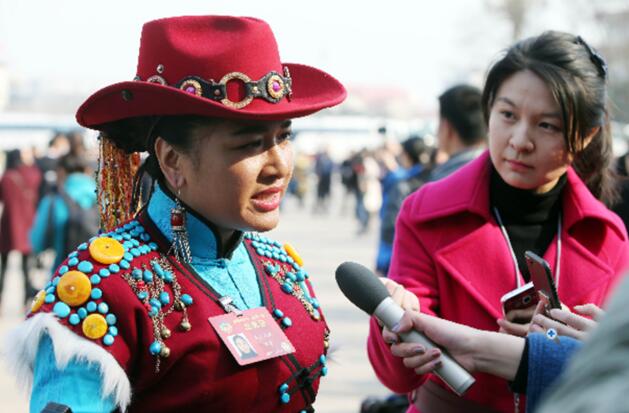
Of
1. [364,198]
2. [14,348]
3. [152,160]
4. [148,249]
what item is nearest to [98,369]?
[14,348]

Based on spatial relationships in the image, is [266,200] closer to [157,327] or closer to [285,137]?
[285,137]

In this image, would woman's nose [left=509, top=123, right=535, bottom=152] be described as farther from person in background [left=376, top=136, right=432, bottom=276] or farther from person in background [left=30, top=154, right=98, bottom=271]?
person in background [left=30, top=154, right=98, bottom=271]

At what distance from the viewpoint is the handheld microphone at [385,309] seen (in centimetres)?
183

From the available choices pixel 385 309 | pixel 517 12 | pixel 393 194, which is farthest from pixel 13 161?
pixel 517 12

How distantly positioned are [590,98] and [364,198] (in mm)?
15849

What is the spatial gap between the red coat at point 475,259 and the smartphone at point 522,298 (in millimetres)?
252

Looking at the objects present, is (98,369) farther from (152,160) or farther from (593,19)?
(593,19)

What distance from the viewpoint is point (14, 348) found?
2.00 m

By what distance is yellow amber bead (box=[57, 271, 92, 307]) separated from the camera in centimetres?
200

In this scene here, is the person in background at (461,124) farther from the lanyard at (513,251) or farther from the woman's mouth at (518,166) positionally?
the woman's mouth at (518,166)

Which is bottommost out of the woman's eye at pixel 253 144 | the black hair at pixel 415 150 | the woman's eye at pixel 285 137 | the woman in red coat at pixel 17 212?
the woman in red coat at pixel 17 212

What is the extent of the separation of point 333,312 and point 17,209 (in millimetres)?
3577

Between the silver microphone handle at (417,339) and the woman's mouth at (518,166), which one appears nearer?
the silver microphone handle at (417,339)

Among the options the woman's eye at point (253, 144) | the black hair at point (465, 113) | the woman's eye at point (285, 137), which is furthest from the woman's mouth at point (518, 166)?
the black hair at point (465, 113)
